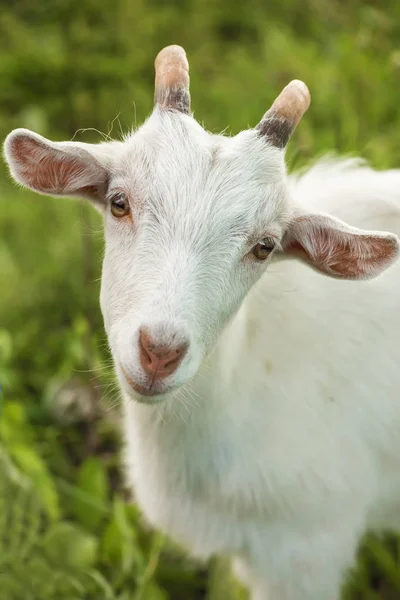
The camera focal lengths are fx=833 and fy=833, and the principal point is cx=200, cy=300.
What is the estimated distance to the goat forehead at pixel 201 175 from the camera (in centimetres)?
244

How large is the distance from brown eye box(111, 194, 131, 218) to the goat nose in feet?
1.60

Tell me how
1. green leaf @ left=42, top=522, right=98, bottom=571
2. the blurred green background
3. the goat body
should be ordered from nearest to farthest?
1. the goat body
2. green leaf @ left=42, top=522, right=98, bottom=571
3. the blurred green background

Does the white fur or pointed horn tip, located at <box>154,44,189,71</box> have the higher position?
pointed horn tip, located at <box>154,44,189,71</box>

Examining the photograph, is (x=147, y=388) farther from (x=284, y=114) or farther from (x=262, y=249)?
(x=284, y=114)

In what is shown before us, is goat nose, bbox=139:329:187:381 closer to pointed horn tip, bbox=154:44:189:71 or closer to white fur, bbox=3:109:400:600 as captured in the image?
white fur, bbox=3:109:400:600

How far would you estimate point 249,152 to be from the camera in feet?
8.41

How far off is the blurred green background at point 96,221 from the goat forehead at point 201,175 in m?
0.65

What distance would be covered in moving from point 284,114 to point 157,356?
89cm

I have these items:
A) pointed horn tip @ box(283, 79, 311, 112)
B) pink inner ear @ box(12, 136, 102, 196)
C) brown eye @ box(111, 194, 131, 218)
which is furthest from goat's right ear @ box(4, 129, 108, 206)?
pointed horn tip @ box(283, 79, 311, 112)

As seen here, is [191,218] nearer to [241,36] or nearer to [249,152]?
[249,152]

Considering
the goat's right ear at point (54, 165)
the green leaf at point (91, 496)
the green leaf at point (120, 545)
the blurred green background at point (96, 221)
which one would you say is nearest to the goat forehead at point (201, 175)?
the goat's right ear at point (54, 165)

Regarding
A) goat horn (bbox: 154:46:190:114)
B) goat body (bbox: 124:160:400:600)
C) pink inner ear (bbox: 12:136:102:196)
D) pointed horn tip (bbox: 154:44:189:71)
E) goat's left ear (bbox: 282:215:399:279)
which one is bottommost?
goat body (bbox: 124:160:400:600)

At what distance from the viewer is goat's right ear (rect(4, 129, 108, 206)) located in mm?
2539

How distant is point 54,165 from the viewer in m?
2.65
